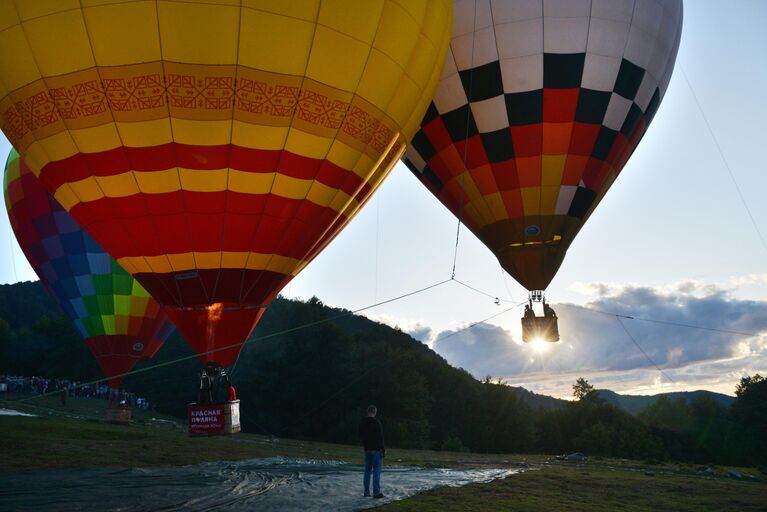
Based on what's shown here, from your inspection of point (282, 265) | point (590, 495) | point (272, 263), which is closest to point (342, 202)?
point (282, 265)

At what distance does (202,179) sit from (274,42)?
198 centimetres

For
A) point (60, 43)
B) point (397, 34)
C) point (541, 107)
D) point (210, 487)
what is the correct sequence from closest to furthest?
point (210, 487), point (60, 43), point (397, 34), point (541, 107)

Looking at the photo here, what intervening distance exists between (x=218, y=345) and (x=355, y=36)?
458cm

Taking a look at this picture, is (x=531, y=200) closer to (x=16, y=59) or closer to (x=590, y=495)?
(x=590, y=495)

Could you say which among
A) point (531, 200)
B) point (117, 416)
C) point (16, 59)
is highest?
point (16, 59)

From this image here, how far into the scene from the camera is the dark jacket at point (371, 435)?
24.9ft

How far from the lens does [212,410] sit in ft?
28.5

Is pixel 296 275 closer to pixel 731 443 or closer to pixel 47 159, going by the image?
pixel 47 159

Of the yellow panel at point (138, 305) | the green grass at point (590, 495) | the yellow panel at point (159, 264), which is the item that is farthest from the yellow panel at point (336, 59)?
the yellow panel at point (138, 305)

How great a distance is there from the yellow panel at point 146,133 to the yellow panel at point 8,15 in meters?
1.83

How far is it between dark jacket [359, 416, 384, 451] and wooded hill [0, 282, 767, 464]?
29044 millimetres

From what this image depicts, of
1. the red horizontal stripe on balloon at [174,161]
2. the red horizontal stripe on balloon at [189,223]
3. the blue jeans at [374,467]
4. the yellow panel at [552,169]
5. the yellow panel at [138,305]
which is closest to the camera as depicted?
the blue jeans at [374,467]

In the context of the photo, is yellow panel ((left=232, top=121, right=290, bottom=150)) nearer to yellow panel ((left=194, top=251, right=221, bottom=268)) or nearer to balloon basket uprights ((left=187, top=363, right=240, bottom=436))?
yellow panel ((left=194, top=251, right=221, bottom=268))

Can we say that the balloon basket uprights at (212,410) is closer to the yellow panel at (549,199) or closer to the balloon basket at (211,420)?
the balloon basket at (211,420)
